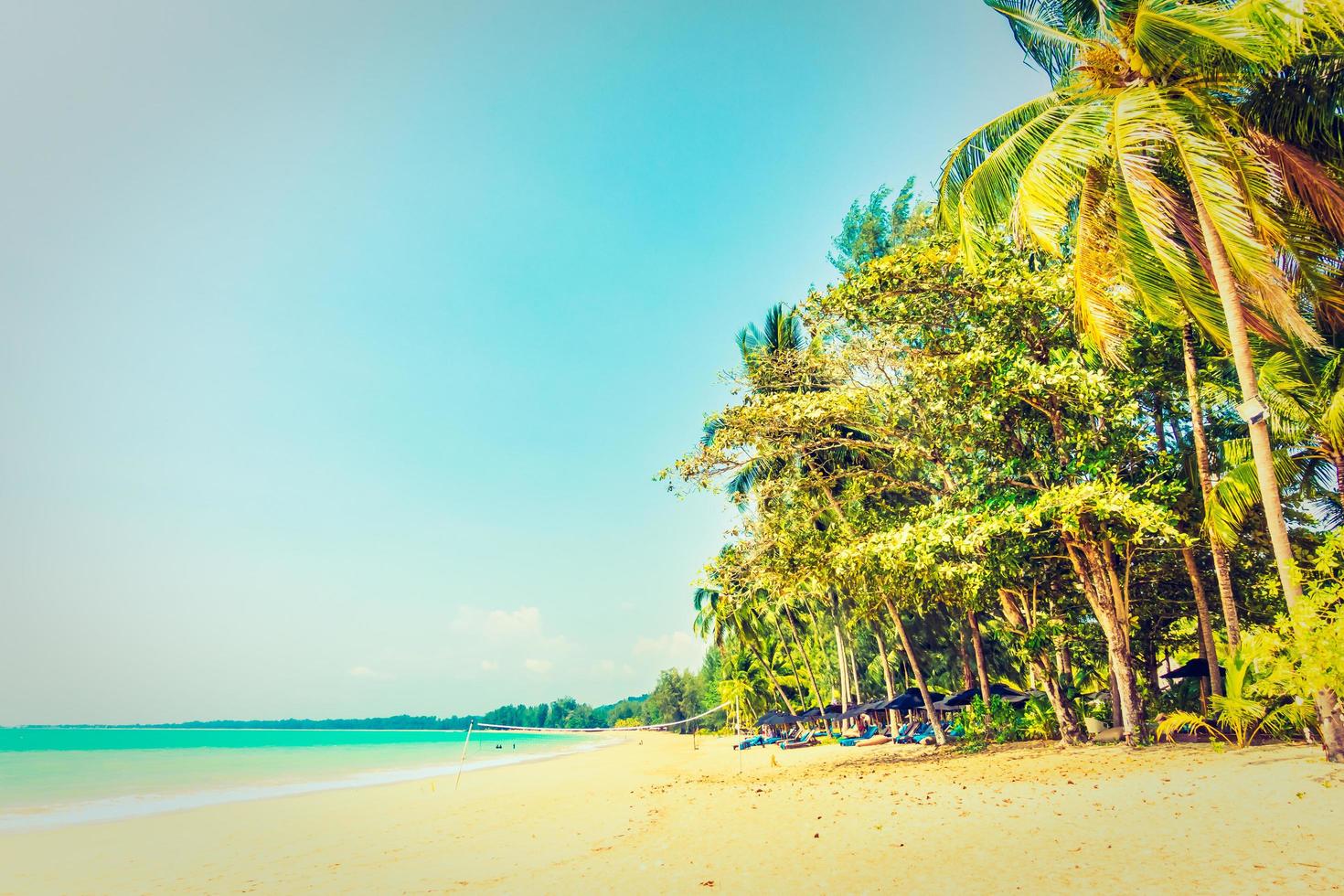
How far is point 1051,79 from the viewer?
11.6 meters

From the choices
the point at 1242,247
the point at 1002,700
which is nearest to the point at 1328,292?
the point at 1242,247

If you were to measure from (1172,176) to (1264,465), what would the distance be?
4738 mm

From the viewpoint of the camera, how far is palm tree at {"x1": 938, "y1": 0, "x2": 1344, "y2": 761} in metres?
8.68

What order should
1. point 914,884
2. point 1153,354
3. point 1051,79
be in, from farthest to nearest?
point 1153,354
point 1051,79
point 914,884

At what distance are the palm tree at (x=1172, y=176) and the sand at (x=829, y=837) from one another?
278cm

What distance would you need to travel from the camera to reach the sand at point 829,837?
6.14m

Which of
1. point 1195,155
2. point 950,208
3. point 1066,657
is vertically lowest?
point 1066,657

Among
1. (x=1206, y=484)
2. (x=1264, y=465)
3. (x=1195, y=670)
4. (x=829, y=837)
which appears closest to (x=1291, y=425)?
(x=1206, y=484)

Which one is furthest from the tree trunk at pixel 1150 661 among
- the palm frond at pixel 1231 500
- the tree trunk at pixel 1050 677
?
the palm frond at pixel 1231 500

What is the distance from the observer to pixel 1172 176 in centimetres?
1078

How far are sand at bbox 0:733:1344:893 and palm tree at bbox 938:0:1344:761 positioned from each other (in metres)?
2.78

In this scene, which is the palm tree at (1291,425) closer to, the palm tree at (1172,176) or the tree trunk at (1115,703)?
the palm tree at (1172,176)

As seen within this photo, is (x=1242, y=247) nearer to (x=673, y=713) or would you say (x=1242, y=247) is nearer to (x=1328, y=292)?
(x=1328, y=292)

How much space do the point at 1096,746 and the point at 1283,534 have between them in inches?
274
